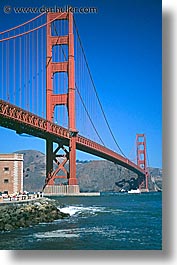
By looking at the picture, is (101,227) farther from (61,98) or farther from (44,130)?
(61,98)

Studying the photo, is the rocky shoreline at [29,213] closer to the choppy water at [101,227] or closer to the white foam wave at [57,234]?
the choppy water at [101,227]

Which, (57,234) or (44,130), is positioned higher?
(44,130)

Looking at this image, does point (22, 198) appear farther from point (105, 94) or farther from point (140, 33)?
point (140, 33)

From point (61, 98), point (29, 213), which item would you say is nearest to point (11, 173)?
point (29, 213)

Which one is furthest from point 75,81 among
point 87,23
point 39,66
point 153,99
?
point 153,99

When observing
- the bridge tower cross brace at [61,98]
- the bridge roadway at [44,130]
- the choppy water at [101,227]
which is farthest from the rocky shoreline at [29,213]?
the bridge roadway at [44,130]

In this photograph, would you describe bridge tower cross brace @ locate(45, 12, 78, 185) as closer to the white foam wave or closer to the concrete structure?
the concrete structure

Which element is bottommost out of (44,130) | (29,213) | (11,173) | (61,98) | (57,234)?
(57,234)
